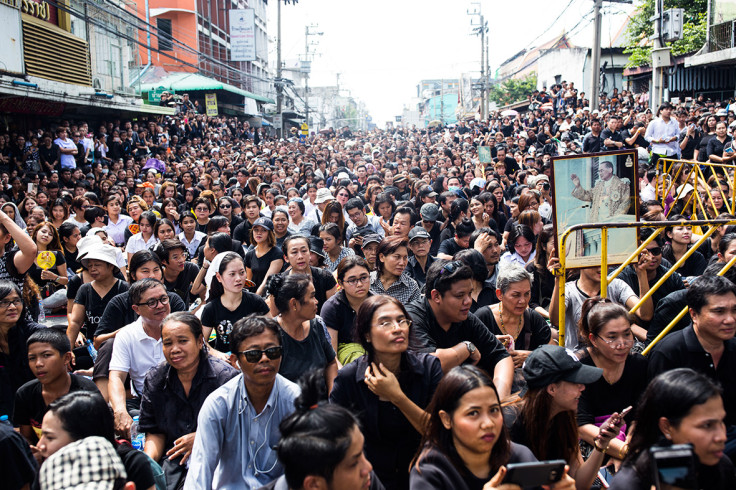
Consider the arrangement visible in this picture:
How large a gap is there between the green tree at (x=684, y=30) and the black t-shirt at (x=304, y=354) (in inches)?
984

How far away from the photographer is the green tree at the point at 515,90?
59.0 meters

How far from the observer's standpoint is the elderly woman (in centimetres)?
497

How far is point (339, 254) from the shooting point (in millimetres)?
8117

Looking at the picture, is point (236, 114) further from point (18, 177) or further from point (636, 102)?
point (18, 177)

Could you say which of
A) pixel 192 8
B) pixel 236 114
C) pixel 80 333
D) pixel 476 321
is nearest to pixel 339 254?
pixel 80 333

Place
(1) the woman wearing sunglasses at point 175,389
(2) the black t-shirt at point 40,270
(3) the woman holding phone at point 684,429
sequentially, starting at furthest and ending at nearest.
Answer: (2) the black t-shirt at point 40,270 → (1) the woman wearing sunglasses at point 175,389 → (3) the woman holding phone at point 684,429

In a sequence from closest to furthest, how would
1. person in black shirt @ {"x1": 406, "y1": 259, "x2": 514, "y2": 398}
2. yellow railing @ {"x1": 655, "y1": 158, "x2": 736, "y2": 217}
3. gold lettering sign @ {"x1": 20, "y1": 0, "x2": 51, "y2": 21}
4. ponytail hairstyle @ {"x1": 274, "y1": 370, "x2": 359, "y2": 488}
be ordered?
ponytail hairstyle @ {"x1": 274, "y1": 370, "x2": 359, "y2": 488}
person in black shirt @ {"x1": 406, "y1": 259, "x2": 514, "y2": 398}
yellow railing @ {"x1": 655, "y1": 158, "x2": 736, "y2": 217}
gold lettering sign @ {"x1": 20, "y1": 0, "x2": 51, "y2": 21}

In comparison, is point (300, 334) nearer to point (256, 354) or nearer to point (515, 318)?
point (256, 354)

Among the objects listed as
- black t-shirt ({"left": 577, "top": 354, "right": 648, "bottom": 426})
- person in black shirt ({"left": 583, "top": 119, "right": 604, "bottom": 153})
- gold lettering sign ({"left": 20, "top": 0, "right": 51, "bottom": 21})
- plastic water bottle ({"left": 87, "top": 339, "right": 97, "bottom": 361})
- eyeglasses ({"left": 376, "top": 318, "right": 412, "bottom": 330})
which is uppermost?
gold lettering sign ({"left": 20, "top": 0, "right": 51, "bottom": 21})

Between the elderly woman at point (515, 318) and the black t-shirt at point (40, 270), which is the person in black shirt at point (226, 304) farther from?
the black t-shirt at point (40, 270)

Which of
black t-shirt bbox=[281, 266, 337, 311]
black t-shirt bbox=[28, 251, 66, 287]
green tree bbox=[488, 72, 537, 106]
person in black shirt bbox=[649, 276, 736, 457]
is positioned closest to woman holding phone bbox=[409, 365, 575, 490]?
person in black shirt bbox=[649, 276, 736, 457]

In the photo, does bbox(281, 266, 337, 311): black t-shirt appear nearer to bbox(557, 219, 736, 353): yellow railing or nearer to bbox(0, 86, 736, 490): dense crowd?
bbox(0, 86, 736, 490): dense crowd

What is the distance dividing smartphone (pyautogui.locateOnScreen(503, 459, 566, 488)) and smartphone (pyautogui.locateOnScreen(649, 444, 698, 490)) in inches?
13.9

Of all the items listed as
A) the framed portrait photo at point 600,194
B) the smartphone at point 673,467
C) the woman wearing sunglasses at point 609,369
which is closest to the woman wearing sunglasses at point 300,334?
the woman wearing sunglasses at point 609,369
